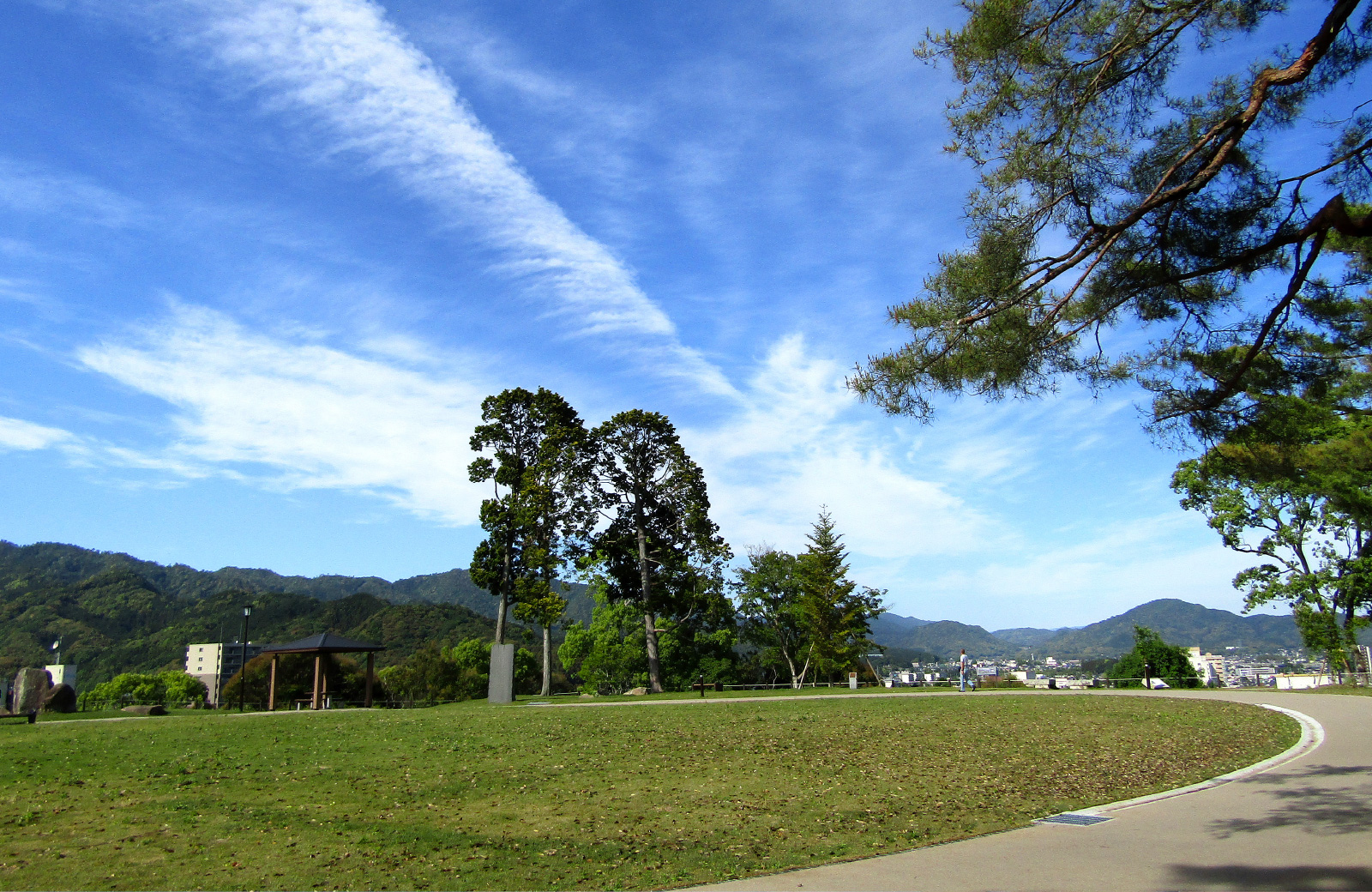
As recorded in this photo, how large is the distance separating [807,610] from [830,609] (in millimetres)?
1304

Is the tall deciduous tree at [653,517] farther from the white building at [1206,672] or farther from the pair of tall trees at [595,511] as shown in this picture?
the white building at [1206,672]

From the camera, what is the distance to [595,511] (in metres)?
35.4

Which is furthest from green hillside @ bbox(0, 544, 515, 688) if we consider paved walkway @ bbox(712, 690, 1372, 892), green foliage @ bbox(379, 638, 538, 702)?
paved walkway @ bbox(712, 690, 1372, 892)

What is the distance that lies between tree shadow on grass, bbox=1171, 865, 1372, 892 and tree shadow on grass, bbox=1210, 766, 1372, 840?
1161 millimetres

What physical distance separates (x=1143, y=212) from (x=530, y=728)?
1292cm

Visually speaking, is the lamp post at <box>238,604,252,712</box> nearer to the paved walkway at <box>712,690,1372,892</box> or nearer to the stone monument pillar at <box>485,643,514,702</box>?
the stone monument pillar at <box>485,643,514,702</box>

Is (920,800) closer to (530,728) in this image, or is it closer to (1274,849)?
(1274,849)

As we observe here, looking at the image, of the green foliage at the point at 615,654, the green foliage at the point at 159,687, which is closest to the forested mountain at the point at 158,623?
the green foliage at the point at 159,687

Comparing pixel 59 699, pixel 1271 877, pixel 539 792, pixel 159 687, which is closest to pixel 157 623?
pixel 159 687

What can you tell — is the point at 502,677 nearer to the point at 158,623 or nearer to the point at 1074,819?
the point at 1074,819

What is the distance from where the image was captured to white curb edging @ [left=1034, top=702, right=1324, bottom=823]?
27.7ft

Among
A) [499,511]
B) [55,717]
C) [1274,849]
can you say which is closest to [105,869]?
[1274,849]

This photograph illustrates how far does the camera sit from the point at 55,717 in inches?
840

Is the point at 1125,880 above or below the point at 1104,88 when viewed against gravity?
below
